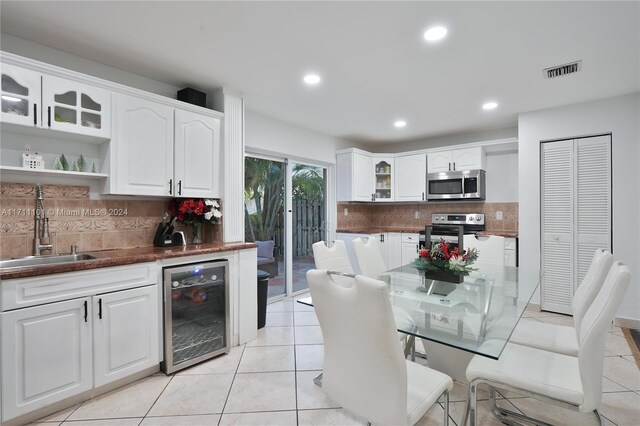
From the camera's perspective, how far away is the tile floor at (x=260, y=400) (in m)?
1.92

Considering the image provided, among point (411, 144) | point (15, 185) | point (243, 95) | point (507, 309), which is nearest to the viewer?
point (507, 309)

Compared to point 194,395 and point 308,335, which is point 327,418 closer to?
point 194,395

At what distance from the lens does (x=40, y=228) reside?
2.32 metres

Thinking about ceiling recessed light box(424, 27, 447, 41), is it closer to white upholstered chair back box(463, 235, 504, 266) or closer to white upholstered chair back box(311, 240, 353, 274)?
white upholstered chair back box(311, 240, 353, 274)

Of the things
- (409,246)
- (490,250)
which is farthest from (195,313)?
(409,246)

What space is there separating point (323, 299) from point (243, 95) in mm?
2698

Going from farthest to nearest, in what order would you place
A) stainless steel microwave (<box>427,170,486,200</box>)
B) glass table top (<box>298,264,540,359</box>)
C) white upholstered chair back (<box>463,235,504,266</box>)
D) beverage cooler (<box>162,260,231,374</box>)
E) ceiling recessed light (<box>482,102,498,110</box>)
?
stainless steel microwave (<box>427,170,486,200</box>)
ceiling recessed light (<box>482,102,498,110</box>)
white upholstered chair back (<box>463,235,504,266</box>)
beverage cooler (<box>162,260,231,374</box>)
glass table top (<box>298,264,540,359</box>)

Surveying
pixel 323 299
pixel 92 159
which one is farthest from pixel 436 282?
pixel 92 159

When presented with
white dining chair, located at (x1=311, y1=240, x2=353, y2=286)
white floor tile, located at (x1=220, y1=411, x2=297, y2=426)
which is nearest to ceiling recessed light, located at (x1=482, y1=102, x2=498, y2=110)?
white dining chair, located at (x1=311, y1=240, x2=353, y2=286)

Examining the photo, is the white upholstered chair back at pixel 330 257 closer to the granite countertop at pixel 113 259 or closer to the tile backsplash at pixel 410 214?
the granite countertop at pixel 113 259

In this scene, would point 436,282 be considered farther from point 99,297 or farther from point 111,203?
point 111,203

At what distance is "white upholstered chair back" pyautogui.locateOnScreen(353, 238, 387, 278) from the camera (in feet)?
9.27

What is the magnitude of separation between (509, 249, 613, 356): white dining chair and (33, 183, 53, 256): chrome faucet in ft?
10.8

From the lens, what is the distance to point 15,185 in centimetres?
223
